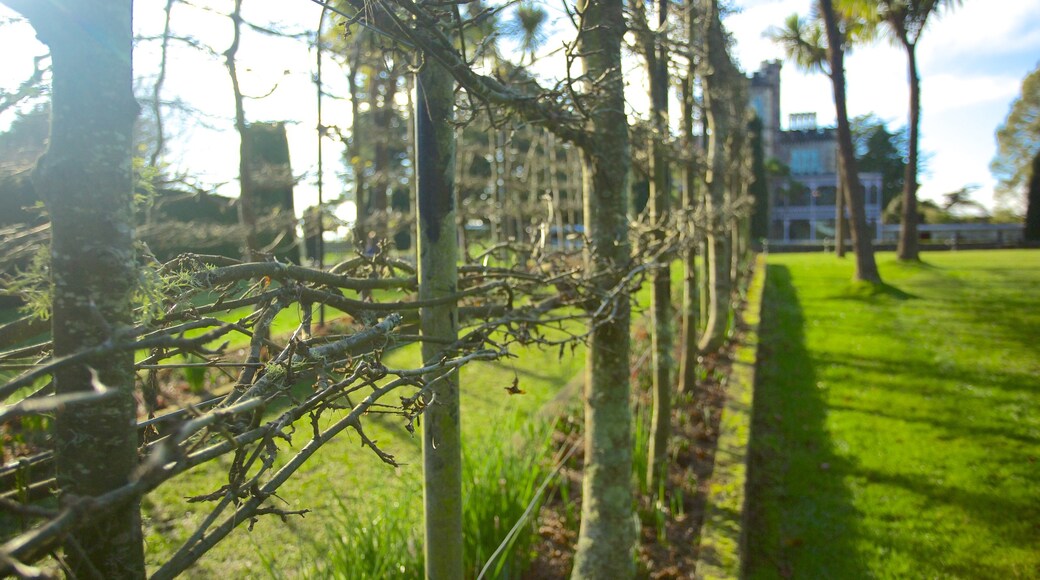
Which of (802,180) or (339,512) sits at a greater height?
(802,180)

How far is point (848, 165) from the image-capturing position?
1380 centimetres

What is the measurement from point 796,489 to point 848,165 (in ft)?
35.6

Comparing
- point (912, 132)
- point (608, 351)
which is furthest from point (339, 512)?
point (912, 132)

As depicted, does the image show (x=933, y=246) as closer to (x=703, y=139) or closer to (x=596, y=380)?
(x=703, y=139)

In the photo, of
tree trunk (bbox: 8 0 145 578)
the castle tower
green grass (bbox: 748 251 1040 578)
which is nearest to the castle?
the castle tower

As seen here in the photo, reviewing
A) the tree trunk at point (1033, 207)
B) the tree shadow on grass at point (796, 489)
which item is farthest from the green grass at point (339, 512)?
the tree trunk at point (1033, 207)

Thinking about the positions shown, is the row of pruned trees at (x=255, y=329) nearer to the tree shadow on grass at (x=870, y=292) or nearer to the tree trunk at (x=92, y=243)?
the tree trunk at (x=92, y=243)

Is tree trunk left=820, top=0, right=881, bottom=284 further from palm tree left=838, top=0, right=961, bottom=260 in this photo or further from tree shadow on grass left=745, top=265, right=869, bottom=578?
tree shadow on grass left=745, top=265, right=869, bottom=578

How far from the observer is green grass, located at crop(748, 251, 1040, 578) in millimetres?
4152

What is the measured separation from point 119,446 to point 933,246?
28753 mm

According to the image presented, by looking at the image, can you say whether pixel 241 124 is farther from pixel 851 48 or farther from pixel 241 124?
pixel 851 48

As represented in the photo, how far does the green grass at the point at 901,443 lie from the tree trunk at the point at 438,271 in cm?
271

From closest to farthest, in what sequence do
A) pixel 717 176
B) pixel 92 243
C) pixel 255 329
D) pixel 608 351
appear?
pixel 92 243, pixel 255 329, pixel 608 351, pixel 717 176

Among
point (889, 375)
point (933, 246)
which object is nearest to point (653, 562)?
point (889, 375)
